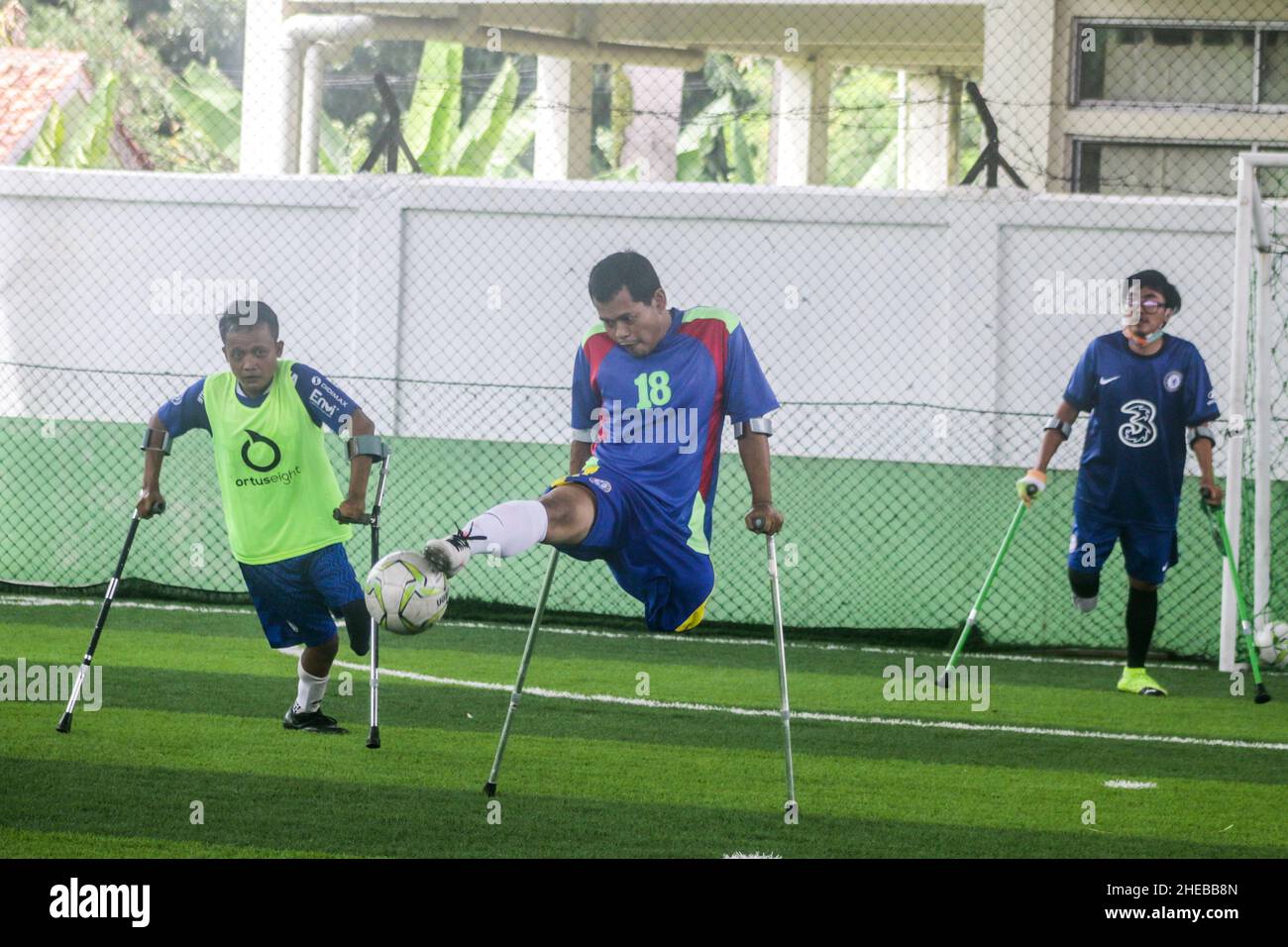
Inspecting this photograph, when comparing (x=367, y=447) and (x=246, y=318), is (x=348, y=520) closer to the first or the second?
(x=367, y=447)

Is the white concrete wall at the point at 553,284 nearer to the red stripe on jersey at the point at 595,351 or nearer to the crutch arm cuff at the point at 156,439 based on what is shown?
the crutch arm cuff at the point at 156,439

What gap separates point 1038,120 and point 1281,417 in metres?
4.11

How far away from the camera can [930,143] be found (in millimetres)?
24172

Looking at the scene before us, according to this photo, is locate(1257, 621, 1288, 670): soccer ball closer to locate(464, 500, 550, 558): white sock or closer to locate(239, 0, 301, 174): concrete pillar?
locate(464, 500, 550, 558): white sock

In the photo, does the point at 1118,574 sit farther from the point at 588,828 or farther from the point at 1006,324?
the point at 588,828

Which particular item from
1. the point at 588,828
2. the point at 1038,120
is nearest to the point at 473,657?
the point at 588,828

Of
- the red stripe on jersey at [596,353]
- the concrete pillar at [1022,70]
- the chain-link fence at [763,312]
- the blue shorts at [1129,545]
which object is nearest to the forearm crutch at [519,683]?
the red stripe on jersey at [596,353]

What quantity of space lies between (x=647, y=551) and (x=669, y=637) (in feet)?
19.3

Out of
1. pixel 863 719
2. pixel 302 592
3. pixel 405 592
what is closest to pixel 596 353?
pixel 405 592

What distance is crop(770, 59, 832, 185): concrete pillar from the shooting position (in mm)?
22422

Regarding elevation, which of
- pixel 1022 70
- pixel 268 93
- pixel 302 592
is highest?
pixel 268 93

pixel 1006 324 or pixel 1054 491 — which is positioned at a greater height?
pixel 1006 324

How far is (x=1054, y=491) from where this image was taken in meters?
13.1

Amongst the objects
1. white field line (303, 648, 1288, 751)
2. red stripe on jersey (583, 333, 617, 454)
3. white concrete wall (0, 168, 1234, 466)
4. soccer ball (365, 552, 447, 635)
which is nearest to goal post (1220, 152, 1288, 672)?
white concrete wall (0, 168, 1234, 466)
